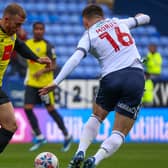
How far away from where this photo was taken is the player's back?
8.91m

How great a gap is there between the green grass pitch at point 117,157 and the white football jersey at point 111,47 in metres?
1.93

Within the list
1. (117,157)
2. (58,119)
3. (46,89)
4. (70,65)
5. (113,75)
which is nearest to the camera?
(46,89)

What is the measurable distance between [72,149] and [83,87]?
5.38 meters

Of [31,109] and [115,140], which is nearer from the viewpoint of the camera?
[115,140]

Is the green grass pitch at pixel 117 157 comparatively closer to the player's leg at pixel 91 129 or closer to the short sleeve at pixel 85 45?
the player's leg at pixel 91 129

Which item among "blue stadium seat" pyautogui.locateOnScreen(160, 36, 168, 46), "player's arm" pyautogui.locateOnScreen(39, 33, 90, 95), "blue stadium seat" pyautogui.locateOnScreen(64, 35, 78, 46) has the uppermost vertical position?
"player's arm" pyautogui.locateOnScreen(39, 33, 90, 95)

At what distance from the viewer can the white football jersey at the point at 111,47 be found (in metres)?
8.91

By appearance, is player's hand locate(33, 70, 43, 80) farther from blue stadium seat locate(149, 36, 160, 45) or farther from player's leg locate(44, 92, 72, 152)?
blue stadium seat locate(149, 36, 160, 45)

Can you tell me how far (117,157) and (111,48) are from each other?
3700 mm

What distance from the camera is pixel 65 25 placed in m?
25.8

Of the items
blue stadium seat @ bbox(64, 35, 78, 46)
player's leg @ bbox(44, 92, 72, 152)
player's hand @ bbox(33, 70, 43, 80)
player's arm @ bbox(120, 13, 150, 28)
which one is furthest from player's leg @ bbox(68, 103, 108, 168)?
blue stadium seat @ bbox(64, 35, 78, 46)

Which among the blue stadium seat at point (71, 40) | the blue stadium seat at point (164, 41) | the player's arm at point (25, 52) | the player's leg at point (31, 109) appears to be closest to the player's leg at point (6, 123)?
the player's arm at point (25, 52)

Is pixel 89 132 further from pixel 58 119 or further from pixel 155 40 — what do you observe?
pixel 155 40

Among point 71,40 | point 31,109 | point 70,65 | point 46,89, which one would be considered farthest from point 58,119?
point 71,40
